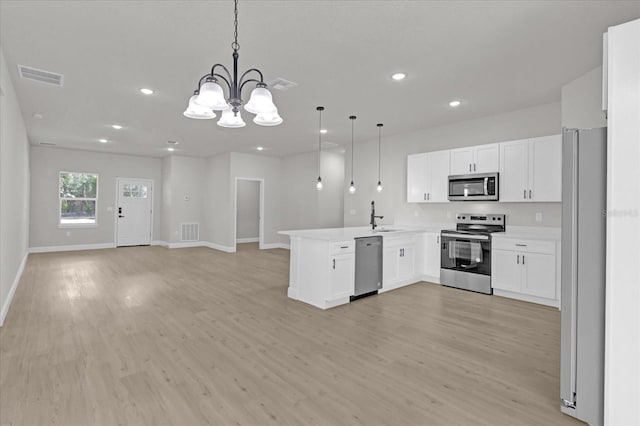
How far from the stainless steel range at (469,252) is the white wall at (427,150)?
0.66 feet

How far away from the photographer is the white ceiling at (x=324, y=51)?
264 centimetres

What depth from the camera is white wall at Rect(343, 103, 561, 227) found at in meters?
4.99

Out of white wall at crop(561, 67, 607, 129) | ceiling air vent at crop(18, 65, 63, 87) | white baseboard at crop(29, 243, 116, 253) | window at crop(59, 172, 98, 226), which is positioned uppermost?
ceiling air vent at crop(18, 65, 63, 87)

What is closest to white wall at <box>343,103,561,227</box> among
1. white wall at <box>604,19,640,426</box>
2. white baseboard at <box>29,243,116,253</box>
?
white wall at <box>604,19,640,426</box>

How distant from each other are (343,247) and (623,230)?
304 cm

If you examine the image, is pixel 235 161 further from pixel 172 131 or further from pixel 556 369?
pixel 556 369

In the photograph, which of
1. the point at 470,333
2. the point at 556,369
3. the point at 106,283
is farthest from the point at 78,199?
the point at 556,369

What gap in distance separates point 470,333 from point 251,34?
11.8 ft

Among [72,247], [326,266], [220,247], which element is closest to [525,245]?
[326,266]

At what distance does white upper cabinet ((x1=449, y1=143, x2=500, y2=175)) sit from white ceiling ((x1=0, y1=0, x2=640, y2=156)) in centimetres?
57

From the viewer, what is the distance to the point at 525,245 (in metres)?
4.64

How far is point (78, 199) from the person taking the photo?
9.44m

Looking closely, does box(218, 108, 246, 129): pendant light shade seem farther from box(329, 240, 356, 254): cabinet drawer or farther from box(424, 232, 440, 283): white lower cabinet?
box(424, 232, 440, 283): white lower cabinet

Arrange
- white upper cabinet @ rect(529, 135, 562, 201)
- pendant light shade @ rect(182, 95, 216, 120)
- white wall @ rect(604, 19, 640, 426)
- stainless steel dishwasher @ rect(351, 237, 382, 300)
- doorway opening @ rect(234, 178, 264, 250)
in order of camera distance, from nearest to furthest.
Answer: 1. white wall @ rect(604, 19, 640, 426)
2. pendant light shade @ rect(182, 95, 216, 120)
3. white upper cabinet @ rect(529, 135, 562, 201)
4. stainless steel dishwasher @ rect(351, 237, 382, 300)
5. doorway opening @ rect(234, 178, 264, 250)
